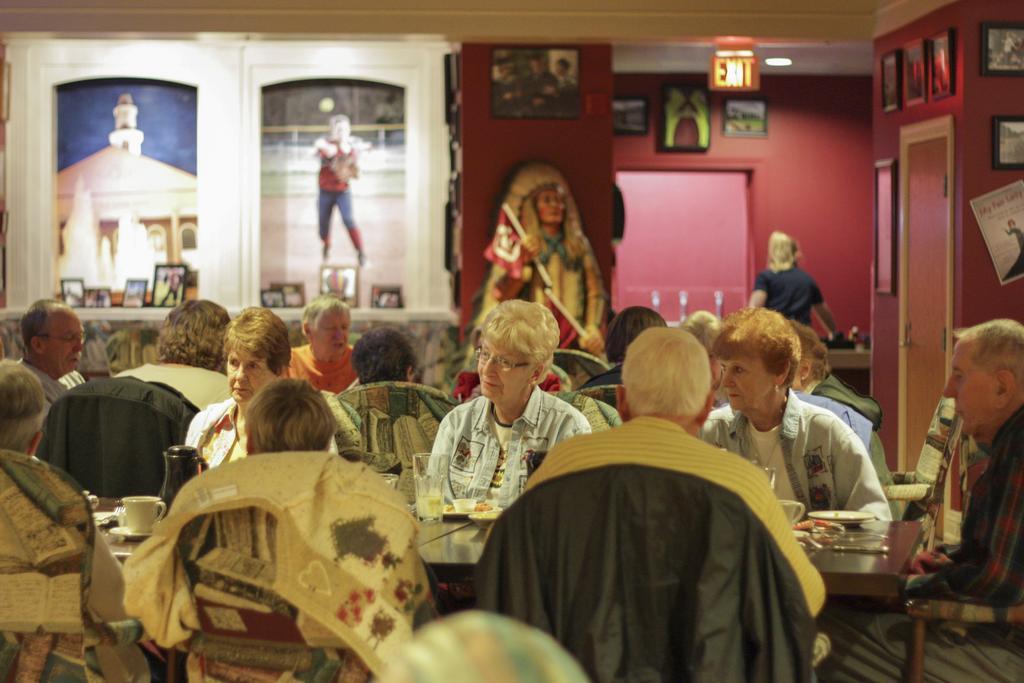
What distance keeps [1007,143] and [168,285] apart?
637 centimetres

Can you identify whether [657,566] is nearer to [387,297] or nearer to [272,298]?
[387,297]

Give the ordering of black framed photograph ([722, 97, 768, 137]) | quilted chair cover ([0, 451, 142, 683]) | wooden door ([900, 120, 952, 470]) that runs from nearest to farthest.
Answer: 1. quilted chair cover ([0, 451, 142, 683])
2. wooden door ([900, 120, 952, 470])
3. black framed photograph ([722, 97, 768, 137])

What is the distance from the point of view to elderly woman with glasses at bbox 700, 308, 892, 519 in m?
3.83

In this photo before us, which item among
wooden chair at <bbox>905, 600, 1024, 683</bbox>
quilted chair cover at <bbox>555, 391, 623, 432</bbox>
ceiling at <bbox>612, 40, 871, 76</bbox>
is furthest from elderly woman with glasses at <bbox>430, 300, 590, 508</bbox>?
ceiling at <bbox>612, 40, 871, 76</bbox>

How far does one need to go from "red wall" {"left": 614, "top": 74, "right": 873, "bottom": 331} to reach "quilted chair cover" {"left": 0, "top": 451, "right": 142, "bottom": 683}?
37.1ft

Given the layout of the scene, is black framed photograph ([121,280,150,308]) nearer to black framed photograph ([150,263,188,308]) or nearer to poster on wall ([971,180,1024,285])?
black framed photograph ([150,263,188,308])

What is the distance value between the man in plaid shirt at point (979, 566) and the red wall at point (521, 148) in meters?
5.95

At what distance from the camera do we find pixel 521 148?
9.54 m

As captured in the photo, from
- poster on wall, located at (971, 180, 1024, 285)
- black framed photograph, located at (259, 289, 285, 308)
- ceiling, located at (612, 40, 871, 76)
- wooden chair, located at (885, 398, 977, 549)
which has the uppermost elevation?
ceiling, located at (612, 40, 871, 76)

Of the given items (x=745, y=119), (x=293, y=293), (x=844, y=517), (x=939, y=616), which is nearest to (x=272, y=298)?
(x=293, y=293)

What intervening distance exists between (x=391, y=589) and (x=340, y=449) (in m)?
1.53

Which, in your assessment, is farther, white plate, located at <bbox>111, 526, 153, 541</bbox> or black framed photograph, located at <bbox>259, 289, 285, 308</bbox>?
black framed photograph, located at <bbox>259, 289, 285, 308</bbox>

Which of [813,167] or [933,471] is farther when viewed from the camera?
[813,167]

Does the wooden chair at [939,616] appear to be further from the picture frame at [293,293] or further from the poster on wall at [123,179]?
the poster on wall at [123,179]
